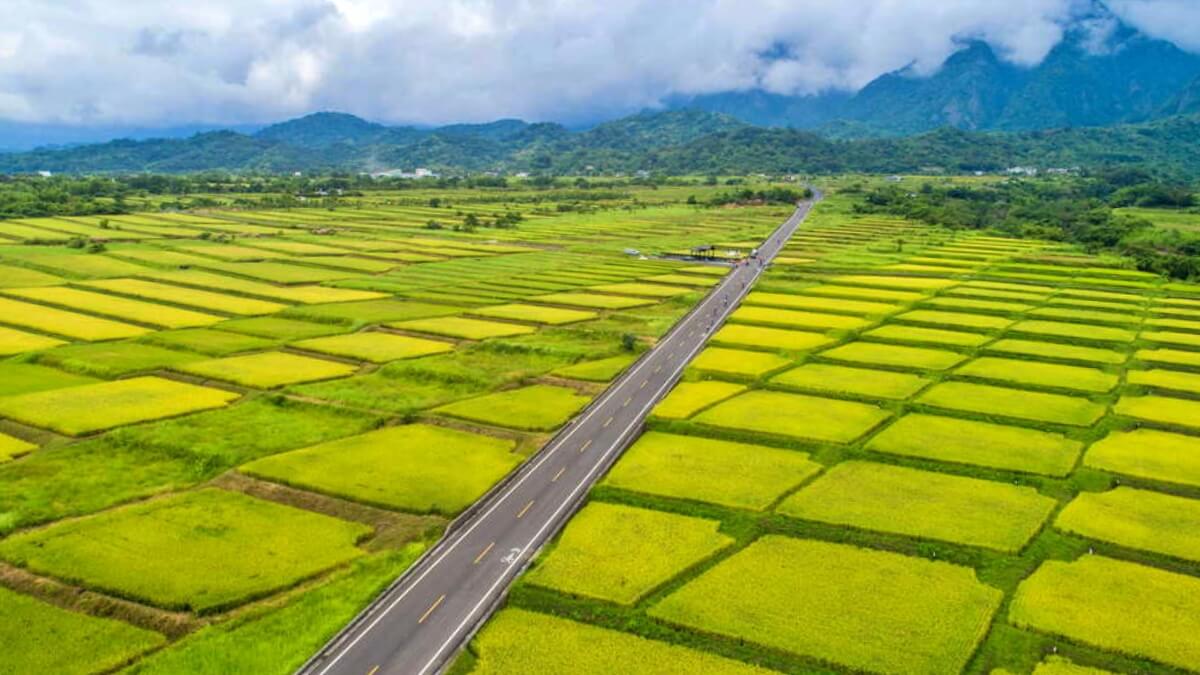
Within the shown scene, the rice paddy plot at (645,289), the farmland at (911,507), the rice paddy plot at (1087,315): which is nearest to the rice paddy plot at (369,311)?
the rice paddy plot at (645,289)

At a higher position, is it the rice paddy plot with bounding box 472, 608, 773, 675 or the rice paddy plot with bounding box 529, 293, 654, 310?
the rice paddy plot with bounding box 529, 293, 654, 310

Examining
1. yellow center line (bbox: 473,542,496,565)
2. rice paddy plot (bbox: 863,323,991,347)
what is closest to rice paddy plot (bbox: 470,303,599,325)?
rice paddy plot (bbox: 863,323,991,347)

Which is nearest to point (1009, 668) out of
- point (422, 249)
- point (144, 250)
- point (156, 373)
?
point (156, 373)

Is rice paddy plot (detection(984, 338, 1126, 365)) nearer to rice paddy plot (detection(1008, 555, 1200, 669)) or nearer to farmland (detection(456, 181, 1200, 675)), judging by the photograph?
farmland (detection(456, 181, 1200, 675))

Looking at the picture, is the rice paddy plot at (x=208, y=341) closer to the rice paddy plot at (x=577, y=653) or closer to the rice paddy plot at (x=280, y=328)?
the rice paddy plot at (x=280, y=328)

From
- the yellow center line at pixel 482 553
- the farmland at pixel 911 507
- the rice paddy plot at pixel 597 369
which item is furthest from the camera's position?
the rice paddy plot at pixel 597 369

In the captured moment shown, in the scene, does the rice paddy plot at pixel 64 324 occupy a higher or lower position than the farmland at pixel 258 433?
higher
